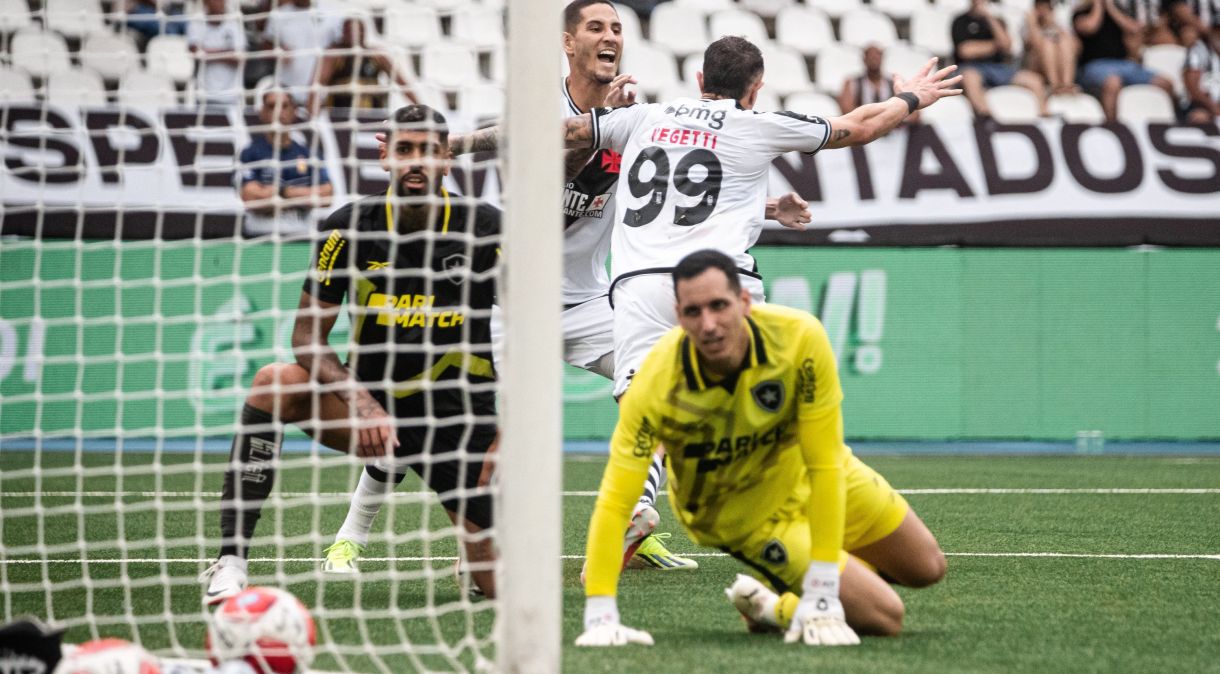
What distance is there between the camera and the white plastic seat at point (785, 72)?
1503 cm

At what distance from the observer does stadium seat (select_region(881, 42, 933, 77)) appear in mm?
15273

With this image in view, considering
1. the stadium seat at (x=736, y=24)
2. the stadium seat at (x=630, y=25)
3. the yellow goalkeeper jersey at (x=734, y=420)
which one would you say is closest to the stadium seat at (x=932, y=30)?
the stadium seat at (x=736, y=24)

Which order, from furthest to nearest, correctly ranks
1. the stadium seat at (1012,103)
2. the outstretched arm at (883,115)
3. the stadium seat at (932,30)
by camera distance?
the stadium seat at (932,30) < the stadium seat at (1012,103) < the outstretched arm at (883,115)

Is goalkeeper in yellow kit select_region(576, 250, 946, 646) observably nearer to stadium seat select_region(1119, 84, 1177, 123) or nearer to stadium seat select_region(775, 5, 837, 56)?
stadium seat select_region(1119, 84, 1177, 123)

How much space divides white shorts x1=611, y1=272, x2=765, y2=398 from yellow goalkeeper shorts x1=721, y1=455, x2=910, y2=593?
4.04 feet

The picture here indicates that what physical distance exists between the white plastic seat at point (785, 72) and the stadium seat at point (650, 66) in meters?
1.01

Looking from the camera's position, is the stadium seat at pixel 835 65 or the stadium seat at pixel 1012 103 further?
the stadium seat at pixel 835 65

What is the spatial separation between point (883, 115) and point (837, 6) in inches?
444

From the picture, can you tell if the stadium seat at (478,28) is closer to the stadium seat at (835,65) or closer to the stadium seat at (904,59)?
the stadium seat at (835,65)

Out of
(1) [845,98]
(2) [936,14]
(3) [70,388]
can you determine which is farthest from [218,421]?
(2) [936,14]

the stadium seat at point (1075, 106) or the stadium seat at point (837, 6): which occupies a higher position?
the stadium seat at point (837, 6)

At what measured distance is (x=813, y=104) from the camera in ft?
46.9

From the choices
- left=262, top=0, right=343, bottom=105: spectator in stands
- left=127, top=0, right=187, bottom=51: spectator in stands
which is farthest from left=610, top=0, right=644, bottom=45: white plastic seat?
left=127, top=0, right=187, bottom=51: spectator in stands

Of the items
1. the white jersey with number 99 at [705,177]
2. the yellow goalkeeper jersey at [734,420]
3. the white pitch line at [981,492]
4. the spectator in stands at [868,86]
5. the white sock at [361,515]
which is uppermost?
the spectator in stands at [868,86]
